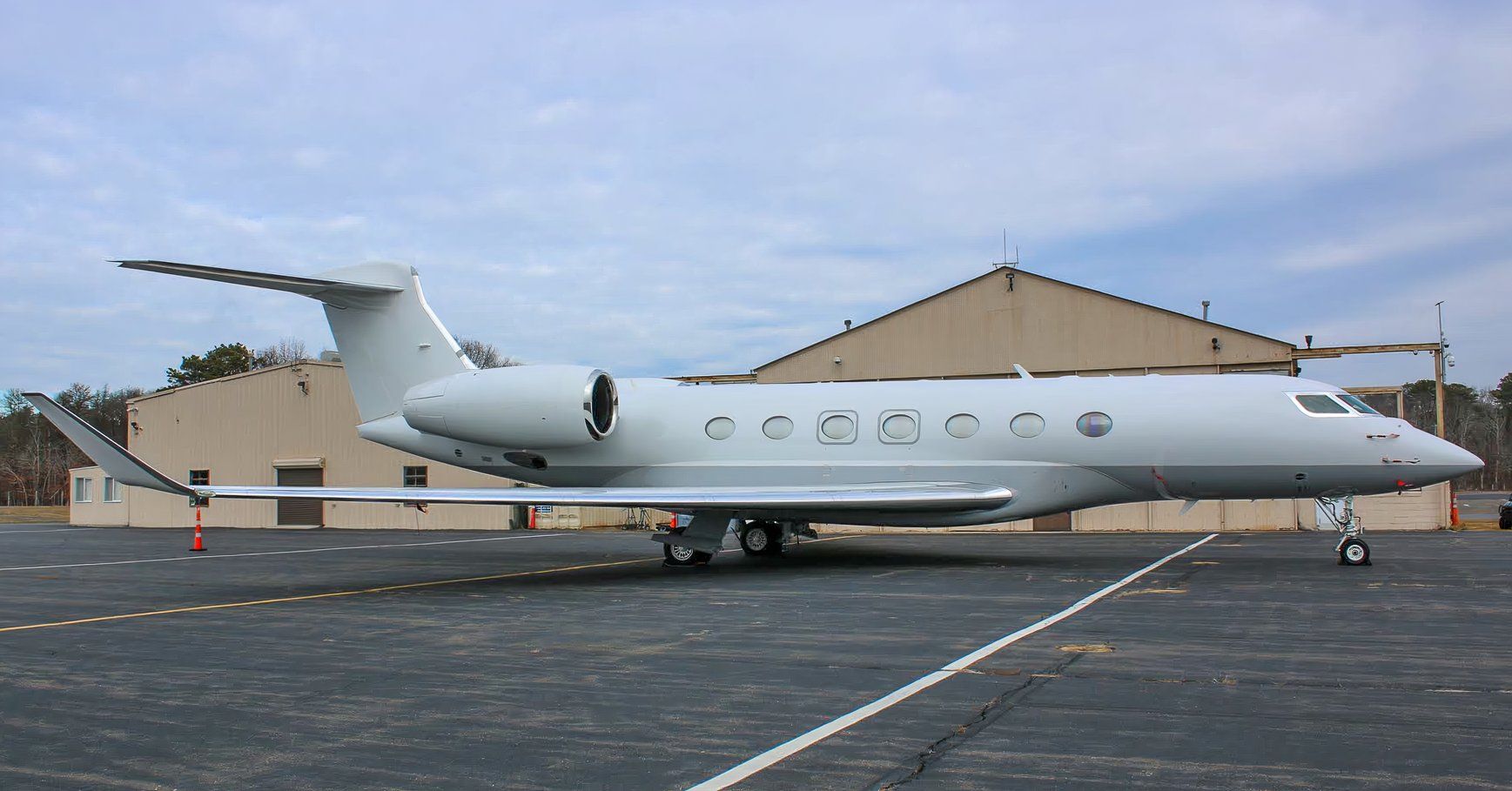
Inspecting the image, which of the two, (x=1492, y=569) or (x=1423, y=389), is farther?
(x=1423, y=389)

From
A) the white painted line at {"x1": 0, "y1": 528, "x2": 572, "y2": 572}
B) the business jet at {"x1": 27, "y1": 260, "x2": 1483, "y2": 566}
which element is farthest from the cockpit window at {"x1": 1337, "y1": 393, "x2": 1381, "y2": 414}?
the white painted line at {"x1": 0, "y1": 528, "x2": 572, "y2": 572}

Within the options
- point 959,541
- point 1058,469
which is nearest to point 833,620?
point 1058,469

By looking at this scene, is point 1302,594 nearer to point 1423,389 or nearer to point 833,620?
point 833,620

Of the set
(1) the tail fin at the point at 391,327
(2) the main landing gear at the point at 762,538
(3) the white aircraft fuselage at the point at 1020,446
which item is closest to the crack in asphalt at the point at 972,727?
(3) the white aircraft fuselage at the point at 1020,446

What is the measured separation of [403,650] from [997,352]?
22948 mm

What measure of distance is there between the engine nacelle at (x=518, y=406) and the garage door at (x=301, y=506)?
805 inches

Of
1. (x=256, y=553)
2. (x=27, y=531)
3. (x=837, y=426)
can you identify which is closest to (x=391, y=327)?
(x=256, y=553)

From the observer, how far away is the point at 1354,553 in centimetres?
1383

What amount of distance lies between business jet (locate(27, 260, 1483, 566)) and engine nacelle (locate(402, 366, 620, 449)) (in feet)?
0.10

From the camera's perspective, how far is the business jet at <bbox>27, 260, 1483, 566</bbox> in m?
13.6

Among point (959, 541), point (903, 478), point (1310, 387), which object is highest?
point (1310, 387)

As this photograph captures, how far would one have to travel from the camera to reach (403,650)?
8.10m

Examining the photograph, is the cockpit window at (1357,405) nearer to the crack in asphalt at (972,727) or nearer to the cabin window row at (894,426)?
the cabin window row at (894,426)

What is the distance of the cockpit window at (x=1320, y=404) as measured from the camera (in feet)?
45.5
